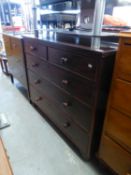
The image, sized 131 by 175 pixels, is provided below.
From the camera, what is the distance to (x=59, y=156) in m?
1.28

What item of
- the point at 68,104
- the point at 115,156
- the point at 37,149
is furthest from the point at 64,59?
the point at 37,149

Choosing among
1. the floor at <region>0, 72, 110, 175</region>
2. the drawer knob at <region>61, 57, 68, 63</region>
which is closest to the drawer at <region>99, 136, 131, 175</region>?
the floor at <region>0, 72, 110, 175</region>

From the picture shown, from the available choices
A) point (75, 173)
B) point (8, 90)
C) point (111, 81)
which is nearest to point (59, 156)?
point (75, 173)

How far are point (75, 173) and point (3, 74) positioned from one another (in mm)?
2754

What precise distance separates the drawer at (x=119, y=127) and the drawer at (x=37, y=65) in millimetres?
748

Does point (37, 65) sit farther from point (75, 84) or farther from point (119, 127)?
point (119, 127)

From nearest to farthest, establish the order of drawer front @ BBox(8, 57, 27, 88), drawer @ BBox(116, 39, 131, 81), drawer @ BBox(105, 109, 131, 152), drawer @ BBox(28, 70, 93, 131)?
drawer @ BBox(116, 39, 131, 81) → drawer @ BBox(105, 109, 131, 152) → drawer @ BBox(28, 70, 93, 131) → drawer front @ BBox(8, 57, 27, 88)

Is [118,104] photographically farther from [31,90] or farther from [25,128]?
[31,90]

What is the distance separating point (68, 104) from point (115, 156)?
1.62 feet

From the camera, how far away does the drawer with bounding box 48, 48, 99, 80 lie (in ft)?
2.76

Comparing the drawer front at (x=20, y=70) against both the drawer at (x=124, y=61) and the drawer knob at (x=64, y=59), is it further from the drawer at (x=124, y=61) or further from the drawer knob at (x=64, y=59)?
the drawer at (x=124, y=61)

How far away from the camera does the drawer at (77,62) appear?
0.84 meters

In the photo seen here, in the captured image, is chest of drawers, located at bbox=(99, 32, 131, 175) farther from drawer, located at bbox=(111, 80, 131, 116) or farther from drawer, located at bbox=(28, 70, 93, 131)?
drawer, located at bbox=(28, 70, 93, 131)

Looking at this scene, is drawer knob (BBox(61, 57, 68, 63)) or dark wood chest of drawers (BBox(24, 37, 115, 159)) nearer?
dark wood chest of drawers (BBox(24, 37, 115, 159))
